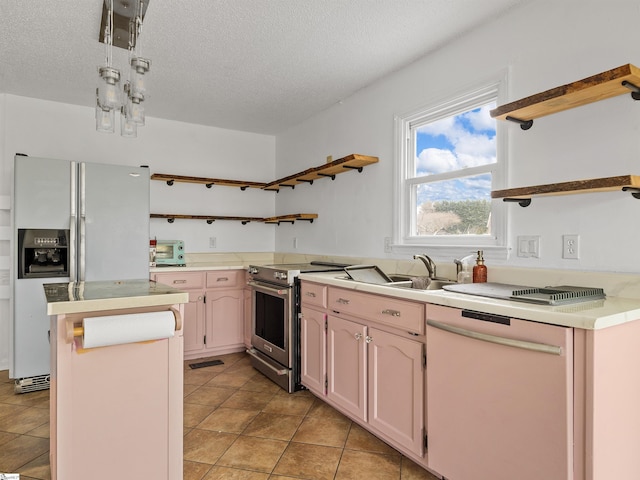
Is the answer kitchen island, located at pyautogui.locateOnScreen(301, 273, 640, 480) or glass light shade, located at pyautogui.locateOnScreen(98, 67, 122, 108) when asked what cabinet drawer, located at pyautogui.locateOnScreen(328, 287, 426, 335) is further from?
glass light shade, located at pyautogui.locateOnScreen(98, 67, 122, 108)

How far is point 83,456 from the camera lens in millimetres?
1519

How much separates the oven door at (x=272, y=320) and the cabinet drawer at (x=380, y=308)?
1.64ft

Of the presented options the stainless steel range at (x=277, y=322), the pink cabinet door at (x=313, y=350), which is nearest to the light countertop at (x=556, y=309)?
the pink cabinet door at (x=313, y=350)

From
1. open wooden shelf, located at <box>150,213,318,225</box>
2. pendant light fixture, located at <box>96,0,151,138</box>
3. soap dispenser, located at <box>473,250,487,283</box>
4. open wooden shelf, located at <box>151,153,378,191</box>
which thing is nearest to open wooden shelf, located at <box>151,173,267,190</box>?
open wooden shelf, located at <box>151,153,378,191</box>

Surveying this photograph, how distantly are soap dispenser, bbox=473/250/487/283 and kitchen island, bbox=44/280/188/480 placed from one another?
4.98 feet

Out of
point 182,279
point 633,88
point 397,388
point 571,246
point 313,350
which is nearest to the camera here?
point 633,88

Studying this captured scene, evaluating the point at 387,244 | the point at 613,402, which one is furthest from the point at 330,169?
the point at 613,402

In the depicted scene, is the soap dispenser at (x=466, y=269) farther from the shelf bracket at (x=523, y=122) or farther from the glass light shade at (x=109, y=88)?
the glass light shade at (x=109, y=88)

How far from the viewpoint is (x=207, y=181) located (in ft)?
13.5

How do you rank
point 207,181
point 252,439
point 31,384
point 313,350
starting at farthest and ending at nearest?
1. point 207,181
2. point 31,384
3. point 313,350
4. point 252,439

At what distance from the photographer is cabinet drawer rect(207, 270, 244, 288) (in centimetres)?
379

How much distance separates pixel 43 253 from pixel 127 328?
2.08m

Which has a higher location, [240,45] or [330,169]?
[240,45]

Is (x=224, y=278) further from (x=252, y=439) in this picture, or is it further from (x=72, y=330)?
(x=72, y=330)
